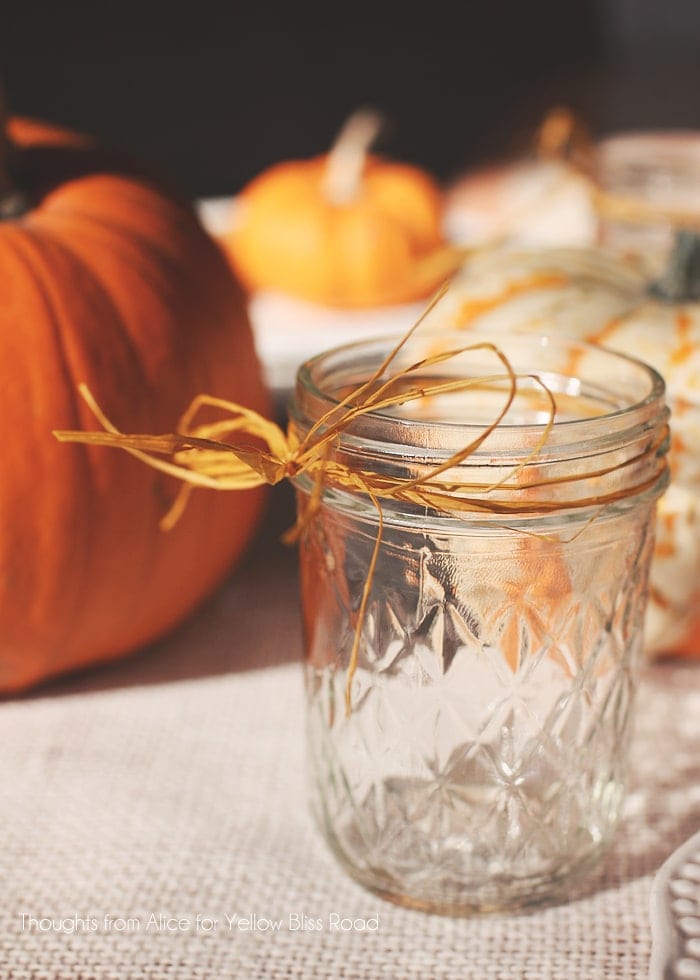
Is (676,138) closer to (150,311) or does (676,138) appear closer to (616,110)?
A: (150,311)

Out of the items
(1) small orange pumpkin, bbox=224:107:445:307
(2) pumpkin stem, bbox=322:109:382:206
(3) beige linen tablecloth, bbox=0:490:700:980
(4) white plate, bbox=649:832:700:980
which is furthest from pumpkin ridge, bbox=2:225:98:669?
(2) pumpkin stem, bbox=322:109:382:206

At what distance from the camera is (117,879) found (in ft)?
2.03

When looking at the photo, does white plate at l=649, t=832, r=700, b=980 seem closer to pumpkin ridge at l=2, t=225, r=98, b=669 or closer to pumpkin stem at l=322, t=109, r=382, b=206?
pumpkin ridge at l=2, t=225, r=98, b=669

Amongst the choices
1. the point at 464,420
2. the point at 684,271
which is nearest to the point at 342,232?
the point at 684,271

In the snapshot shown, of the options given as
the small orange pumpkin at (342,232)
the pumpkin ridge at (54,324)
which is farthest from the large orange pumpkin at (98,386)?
the small orange pumpkin at (342,232)

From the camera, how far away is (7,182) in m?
0.81

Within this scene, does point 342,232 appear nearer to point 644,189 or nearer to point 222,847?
point 644,189

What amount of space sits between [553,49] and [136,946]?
9.58ft

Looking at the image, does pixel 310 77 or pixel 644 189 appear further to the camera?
pixel 310 77

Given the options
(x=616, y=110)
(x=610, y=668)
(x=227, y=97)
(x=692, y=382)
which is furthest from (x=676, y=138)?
(x=616, y=110)

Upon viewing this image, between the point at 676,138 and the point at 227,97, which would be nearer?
the point at 676,138

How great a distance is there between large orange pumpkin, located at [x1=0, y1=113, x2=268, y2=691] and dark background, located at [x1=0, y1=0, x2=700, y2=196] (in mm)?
1503

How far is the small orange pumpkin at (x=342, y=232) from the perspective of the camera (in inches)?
60.7

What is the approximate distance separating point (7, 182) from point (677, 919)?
0.68 metres
